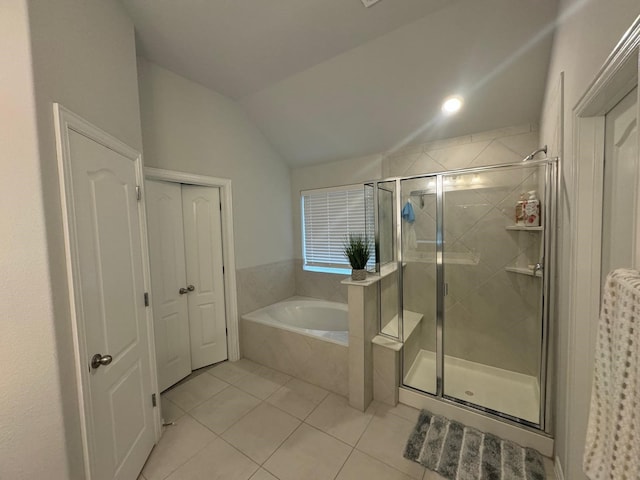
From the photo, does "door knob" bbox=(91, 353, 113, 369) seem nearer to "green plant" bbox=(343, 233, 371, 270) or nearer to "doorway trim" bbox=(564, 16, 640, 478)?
"green plant" bbox=(343, 233, 371, 270)

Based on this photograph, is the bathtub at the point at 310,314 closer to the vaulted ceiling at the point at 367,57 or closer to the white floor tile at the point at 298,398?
the white floor tile at the point at 298,398

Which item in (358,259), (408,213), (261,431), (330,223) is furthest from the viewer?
(330,223)

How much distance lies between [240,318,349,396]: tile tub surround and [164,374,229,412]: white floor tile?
0.48 metres

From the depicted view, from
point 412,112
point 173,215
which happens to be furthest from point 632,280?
point 173,215

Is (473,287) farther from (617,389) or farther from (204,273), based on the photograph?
(204,273)

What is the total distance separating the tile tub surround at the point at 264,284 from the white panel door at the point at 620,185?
288 cm

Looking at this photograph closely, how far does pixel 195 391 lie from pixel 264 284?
1.32 m

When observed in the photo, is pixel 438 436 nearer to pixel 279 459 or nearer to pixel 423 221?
pixel 279 459

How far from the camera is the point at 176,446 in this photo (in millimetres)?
1729

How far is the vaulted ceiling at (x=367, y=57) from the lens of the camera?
166 centimetres

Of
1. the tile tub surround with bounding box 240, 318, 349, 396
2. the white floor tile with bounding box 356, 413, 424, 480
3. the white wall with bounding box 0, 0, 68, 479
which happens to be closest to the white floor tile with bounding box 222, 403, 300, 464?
the tile tub surround with bounding box 240, 318, 349, 396

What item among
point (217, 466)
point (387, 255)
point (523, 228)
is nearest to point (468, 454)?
point (387, 255)

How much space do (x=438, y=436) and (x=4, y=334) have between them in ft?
7.99

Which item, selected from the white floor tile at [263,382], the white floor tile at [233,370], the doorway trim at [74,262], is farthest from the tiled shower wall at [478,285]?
the doorway trim at [74,262]
